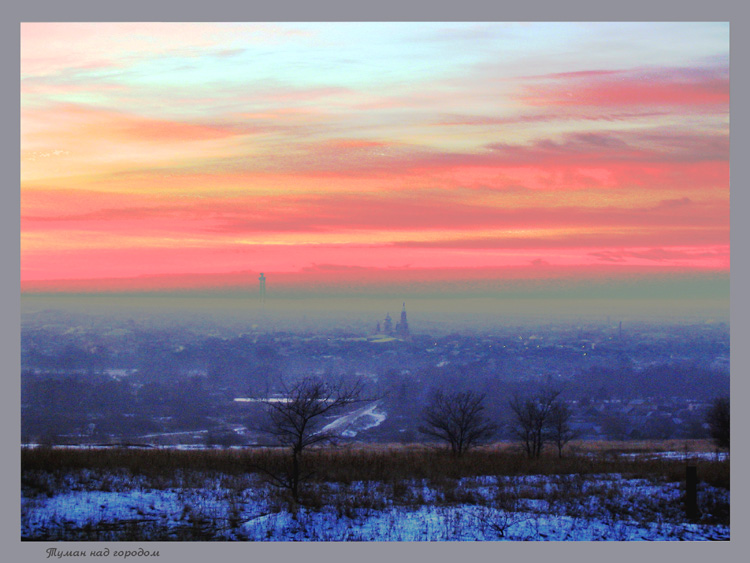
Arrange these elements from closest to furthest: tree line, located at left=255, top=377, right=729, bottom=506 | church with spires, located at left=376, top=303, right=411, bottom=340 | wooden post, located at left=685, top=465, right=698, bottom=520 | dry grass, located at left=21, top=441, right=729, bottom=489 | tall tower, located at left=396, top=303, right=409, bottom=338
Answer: wooden post, located at left=685, top=465, right=698, bottom=520 < tree line, located at left=255, top=377, right=729, bottom=506 < dry grass, located at left=21, top=441, right=729, bottom=489 < tall tower, located at left=396, top=303, right=409, bottom=338 < church with spires, located at left=376, top=303, right=411, bottom=340

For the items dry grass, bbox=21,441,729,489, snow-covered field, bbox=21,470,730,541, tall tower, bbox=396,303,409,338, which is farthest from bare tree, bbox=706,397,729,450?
tall tower, bbox=396,303,409,338

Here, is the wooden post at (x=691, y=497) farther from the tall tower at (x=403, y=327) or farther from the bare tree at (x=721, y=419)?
the tall tower at (x=403, y=327)

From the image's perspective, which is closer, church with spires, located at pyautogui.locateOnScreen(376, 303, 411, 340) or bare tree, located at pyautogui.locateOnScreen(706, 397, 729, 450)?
bare tree, located at pyautogui.locateOnScreen(706, 397, 729, 450)

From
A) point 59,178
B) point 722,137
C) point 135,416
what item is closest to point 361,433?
point 135,416

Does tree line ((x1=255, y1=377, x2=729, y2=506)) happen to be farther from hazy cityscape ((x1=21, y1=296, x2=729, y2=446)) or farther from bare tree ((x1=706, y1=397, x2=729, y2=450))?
hazy cityscape ((x1=21, y1=296, x2=729, y2=446))

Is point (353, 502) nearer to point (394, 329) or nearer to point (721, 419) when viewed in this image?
point (721, 419)

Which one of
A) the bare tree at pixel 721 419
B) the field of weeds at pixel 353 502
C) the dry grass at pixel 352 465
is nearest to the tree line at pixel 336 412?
the bare tree at pixel 721 419

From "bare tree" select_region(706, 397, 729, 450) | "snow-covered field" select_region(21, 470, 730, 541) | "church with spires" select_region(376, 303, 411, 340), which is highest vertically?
"church with spires" select_region(376, 303, 411, 340)
